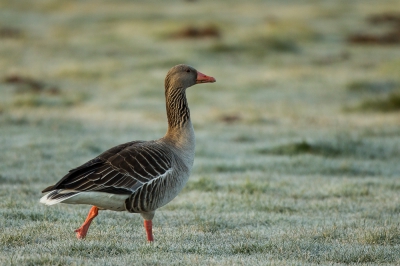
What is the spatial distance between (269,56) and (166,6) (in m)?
24.7

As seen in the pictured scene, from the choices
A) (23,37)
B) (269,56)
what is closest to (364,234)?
(269,56)

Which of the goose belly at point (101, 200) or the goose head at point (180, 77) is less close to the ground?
the goose head at point (180, 77)

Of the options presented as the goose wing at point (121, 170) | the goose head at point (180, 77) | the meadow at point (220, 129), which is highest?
the goose head at point (180, 77)

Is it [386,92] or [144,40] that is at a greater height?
[144,40]

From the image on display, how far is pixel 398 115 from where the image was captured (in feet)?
85.9

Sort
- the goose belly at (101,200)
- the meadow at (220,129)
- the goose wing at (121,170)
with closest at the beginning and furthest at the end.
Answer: the goose belly at (101,200)
the goose wing at (121,170)
the meadow at (220,129)

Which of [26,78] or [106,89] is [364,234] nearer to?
[106,89]

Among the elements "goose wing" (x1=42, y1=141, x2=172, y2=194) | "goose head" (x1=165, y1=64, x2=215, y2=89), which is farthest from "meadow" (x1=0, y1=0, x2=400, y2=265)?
"goose head" (x1=165, y1=64, x2=215, y2=89)

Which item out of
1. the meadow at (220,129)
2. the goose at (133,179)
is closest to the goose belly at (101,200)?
the goose at (133,179)

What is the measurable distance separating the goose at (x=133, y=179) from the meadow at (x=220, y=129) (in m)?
0.58

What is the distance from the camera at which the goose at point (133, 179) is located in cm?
860

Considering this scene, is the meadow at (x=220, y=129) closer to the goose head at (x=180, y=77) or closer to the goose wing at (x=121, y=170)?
the goose wing at (x=121, y=170)

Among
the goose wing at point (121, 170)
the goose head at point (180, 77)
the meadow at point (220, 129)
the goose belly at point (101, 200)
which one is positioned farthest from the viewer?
the goose head at point (180, 77)

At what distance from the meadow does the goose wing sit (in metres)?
0.80
